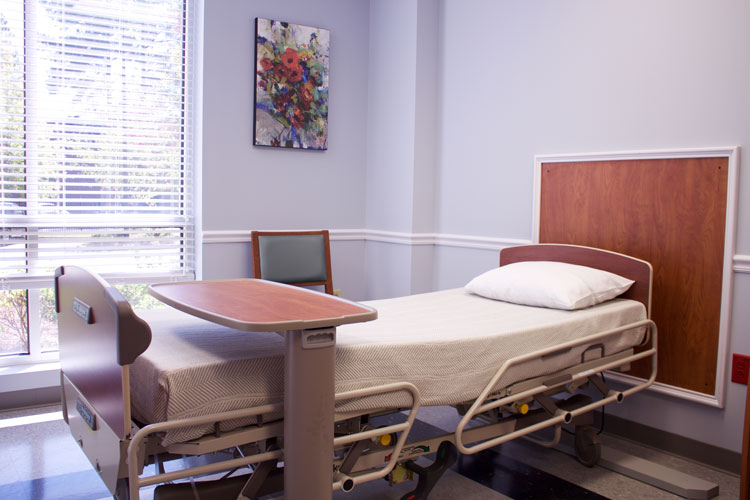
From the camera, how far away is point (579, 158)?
117 inches

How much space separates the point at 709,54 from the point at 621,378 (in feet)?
4.79

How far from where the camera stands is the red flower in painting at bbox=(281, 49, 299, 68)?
150 inches

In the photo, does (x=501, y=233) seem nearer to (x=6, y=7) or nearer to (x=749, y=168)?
(x=749, y=168)

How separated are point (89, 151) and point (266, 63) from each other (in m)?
1.16

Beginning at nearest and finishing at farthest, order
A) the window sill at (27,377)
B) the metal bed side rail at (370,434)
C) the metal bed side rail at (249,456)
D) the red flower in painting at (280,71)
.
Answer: the metal bed side rail at (249,456) → the metal bed side rail at (370,434) → the window sill at (27,377) → the red flower in painting at (280,71)

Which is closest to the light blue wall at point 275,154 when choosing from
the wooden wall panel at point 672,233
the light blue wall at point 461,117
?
the light blue wall at point 461,117

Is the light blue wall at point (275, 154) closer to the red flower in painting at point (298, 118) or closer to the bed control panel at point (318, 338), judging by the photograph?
the red flower in painting at point (298, 118)

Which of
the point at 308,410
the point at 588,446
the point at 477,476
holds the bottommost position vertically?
the point at 477,476

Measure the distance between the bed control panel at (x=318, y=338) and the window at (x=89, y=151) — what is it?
2.45 meters

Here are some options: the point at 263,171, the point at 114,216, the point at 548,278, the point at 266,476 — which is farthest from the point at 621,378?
the point at 114,216

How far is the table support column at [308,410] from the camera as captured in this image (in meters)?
1.48

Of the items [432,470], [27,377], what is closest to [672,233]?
[432,470]

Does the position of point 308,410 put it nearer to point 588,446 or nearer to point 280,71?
point 588,446

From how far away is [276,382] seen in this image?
5.22 feet
